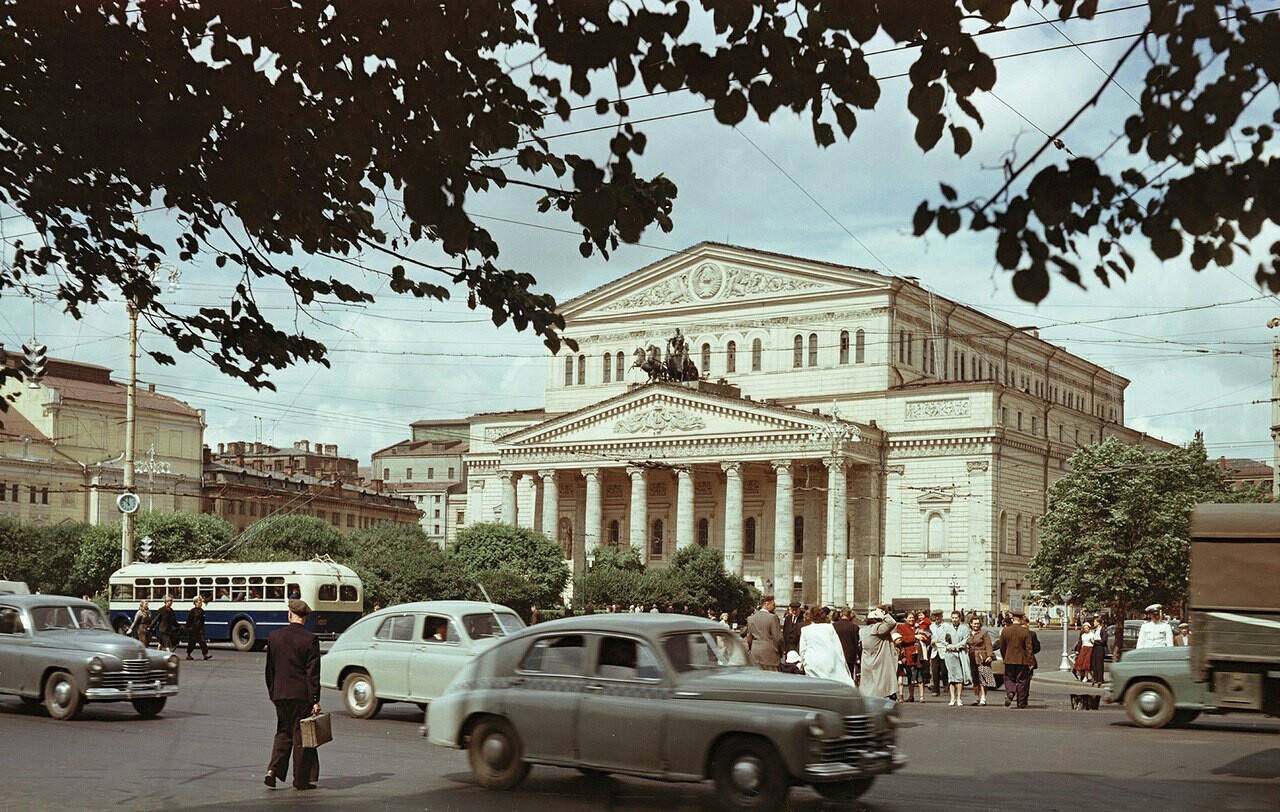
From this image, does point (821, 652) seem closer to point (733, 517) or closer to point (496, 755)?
point (496, 755)

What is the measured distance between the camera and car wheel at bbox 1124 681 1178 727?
20578mm

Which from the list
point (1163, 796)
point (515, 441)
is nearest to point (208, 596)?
point (515, 441)

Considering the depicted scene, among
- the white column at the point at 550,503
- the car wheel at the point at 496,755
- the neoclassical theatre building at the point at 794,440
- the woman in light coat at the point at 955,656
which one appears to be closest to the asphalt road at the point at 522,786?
the car wheel at the point at 496,755

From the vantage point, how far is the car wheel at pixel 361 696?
65.2 ft

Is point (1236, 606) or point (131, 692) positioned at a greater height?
point (1236, 606)

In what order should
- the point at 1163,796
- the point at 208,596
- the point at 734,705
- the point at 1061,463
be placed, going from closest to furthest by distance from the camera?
1. the point at 734,705
2. the point at 1163,796
3. the point at 208,596
4. the point at 1061,463

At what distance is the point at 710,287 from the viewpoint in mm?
83938

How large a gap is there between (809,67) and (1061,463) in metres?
77.1

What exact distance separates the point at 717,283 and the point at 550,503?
15672 millimetres

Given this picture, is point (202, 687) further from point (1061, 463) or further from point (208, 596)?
point (1061, 463)

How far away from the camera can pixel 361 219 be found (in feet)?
34.7

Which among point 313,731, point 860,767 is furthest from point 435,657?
point 860,767

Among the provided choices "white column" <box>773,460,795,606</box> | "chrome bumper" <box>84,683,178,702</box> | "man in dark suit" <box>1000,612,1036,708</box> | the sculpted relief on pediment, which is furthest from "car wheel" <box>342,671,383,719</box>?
the sculpted relief on pediment

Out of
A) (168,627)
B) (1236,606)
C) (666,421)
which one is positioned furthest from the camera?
(666,421)
